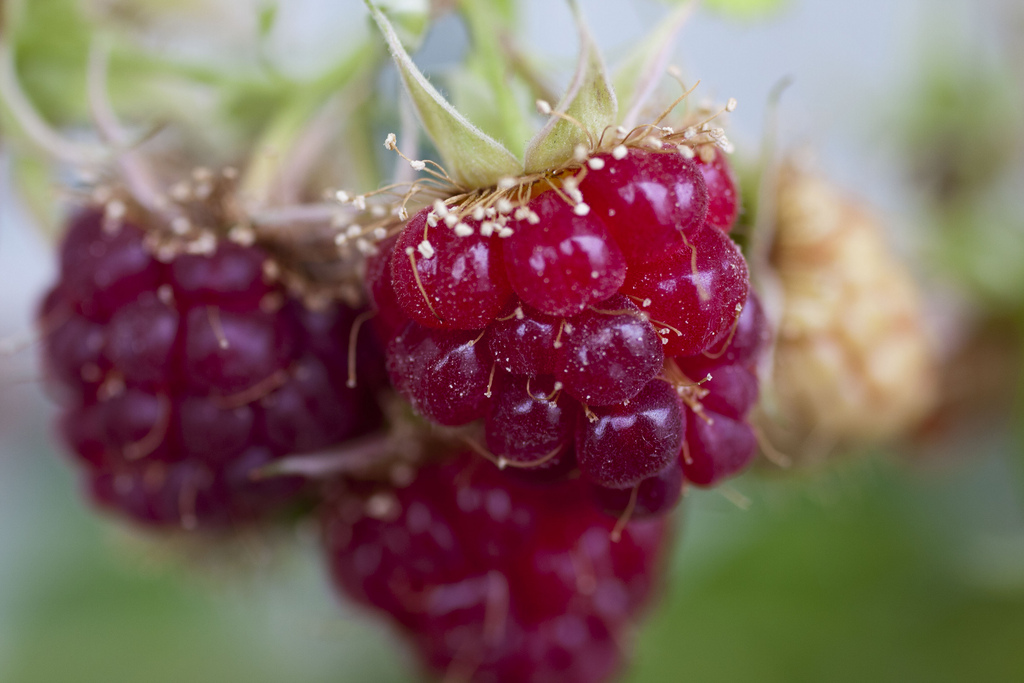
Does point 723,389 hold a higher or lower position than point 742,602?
higher

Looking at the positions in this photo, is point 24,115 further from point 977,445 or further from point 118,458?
point 977,445

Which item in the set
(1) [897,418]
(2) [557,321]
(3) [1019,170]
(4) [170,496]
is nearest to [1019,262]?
Result: (3) [1019,170]

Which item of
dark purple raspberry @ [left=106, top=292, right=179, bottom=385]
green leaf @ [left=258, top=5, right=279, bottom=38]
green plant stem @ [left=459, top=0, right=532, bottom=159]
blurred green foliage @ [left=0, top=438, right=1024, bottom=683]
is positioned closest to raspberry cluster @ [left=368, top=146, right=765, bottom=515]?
green plant stem @ [left=459, top=0, right=532, bottom=159]

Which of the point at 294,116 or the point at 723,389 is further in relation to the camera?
the point at 294,116

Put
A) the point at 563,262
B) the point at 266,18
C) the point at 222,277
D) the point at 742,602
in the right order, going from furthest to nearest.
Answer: the point at 742,602 → the point at 266,18 → the point at 222,277 → the point at 563,262

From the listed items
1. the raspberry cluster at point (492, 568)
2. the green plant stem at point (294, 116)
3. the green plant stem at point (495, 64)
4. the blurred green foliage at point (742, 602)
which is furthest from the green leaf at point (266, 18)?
the blurred green foliage at point (742, 602)

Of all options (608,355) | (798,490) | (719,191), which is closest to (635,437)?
(608,355)

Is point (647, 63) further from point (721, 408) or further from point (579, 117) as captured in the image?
point (721, 408)
